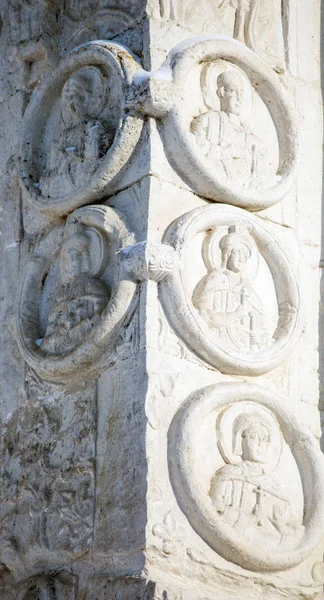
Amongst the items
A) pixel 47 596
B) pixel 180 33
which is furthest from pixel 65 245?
pixel 47 596

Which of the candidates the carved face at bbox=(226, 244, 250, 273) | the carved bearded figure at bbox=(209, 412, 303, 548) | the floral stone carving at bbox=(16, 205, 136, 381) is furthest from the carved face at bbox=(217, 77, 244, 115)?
the carved bearded figure at bbox=(209, 412, 303, 548)

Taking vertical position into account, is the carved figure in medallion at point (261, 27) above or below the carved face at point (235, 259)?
above

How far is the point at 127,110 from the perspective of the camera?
859cm

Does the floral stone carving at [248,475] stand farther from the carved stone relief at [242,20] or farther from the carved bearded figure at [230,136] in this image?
the carved stone relief at [242,20]

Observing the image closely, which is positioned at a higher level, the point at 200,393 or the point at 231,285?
the point at 231,285

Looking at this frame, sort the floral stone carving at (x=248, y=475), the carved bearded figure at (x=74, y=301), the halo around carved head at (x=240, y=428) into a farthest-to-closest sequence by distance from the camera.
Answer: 1. the carved bearded figure at (x=74, y=301)
2. the halo around carved head at (x=240, y=428)
3. the floral stone carving at (x=248, y=475)

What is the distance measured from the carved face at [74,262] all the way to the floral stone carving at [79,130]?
249 mm

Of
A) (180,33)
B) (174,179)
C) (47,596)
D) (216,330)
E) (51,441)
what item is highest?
(180,33)

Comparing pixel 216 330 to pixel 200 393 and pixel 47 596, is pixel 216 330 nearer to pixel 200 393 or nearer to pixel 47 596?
pixel 200 393

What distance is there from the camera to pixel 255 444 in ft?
27.3

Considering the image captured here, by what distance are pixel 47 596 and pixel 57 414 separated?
966mm

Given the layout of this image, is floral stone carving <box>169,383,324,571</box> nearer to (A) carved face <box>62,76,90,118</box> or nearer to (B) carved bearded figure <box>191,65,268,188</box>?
(B) carved bearded figure <box>191,65,268,188</box>

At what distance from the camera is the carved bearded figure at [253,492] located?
813 centimetres

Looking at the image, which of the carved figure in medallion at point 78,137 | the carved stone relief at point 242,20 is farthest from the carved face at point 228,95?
the carved figure in medallion at point 78,137
